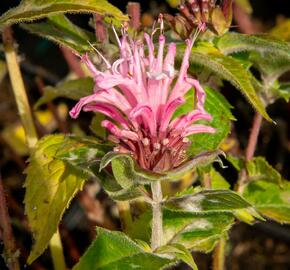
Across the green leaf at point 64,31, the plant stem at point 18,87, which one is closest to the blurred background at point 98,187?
the plant stem at point 18,87

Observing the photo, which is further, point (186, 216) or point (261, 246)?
point (261, 246)

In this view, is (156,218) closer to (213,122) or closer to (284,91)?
(213,122)

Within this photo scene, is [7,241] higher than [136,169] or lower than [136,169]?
lower

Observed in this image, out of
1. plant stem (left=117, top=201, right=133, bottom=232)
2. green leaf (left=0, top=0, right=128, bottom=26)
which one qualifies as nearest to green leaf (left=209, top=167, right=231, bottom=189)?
plant stem (left=117, top=201, right=133, bottom=232)

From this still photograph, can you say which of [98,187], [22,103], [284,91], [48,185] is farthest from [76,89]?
[98,187]

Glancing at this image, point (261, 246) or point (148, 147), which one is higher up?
point (148, 147)

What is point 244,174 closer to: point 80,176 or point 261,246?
point 80,176

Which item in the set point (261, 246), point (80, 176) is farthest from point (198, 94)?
point (261, 246)
